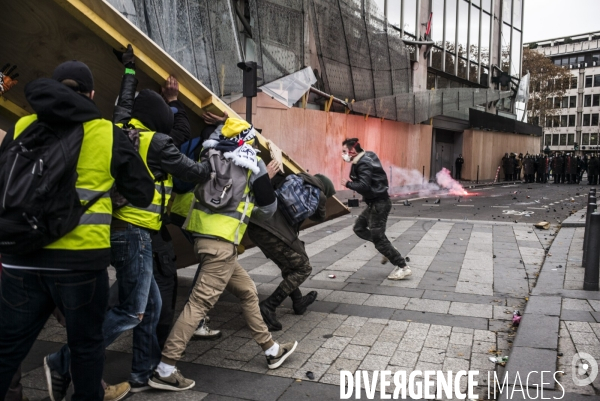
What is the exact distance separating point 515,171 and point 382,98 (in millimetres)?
18983

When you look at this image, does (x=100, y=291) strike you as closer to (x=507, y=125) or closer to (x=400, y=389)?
(x=400, y=389)

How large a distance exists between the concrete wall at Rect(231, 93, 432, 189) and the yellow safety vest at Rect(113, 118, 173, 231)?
1185 cm

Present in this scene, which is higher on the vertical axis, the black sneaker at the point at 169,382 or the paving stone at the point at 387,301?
the black sneaker at the point at 169,382

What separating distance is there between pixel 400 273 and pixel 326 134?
1301 cm

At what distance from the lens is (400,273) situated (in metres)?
7.08

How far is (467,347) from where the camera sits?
4.65 meters


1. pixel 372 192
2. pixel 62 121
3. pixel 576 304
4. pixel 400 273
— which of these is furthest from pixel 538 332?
pixel 62 121

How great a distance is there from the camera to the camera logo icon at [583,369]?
3.82 m

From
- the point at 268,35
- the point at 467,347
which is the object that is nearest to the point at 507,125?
the point at 268,35

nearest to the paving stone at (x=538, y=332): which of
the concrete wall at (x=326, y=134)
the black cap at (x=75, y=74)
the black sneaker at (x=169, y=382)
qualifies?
the black sneaker at (x=169, y=382)

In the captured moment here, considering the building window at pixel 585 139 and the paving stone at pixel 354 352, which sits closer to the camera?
the paving stone at pixel 354 352

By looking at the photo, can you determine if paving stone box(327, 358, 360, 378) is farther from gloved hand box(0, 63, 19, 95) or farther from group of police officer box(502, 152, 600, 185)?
group of police officer box(502, 152, 600, 185)

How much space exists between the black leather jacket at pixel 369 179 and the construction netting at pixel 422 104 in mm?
14764

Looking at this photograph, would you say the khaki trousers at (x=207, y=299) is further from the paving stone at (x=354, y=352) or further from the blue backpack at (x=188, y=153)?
the paving stone at (x=354, y=352)
